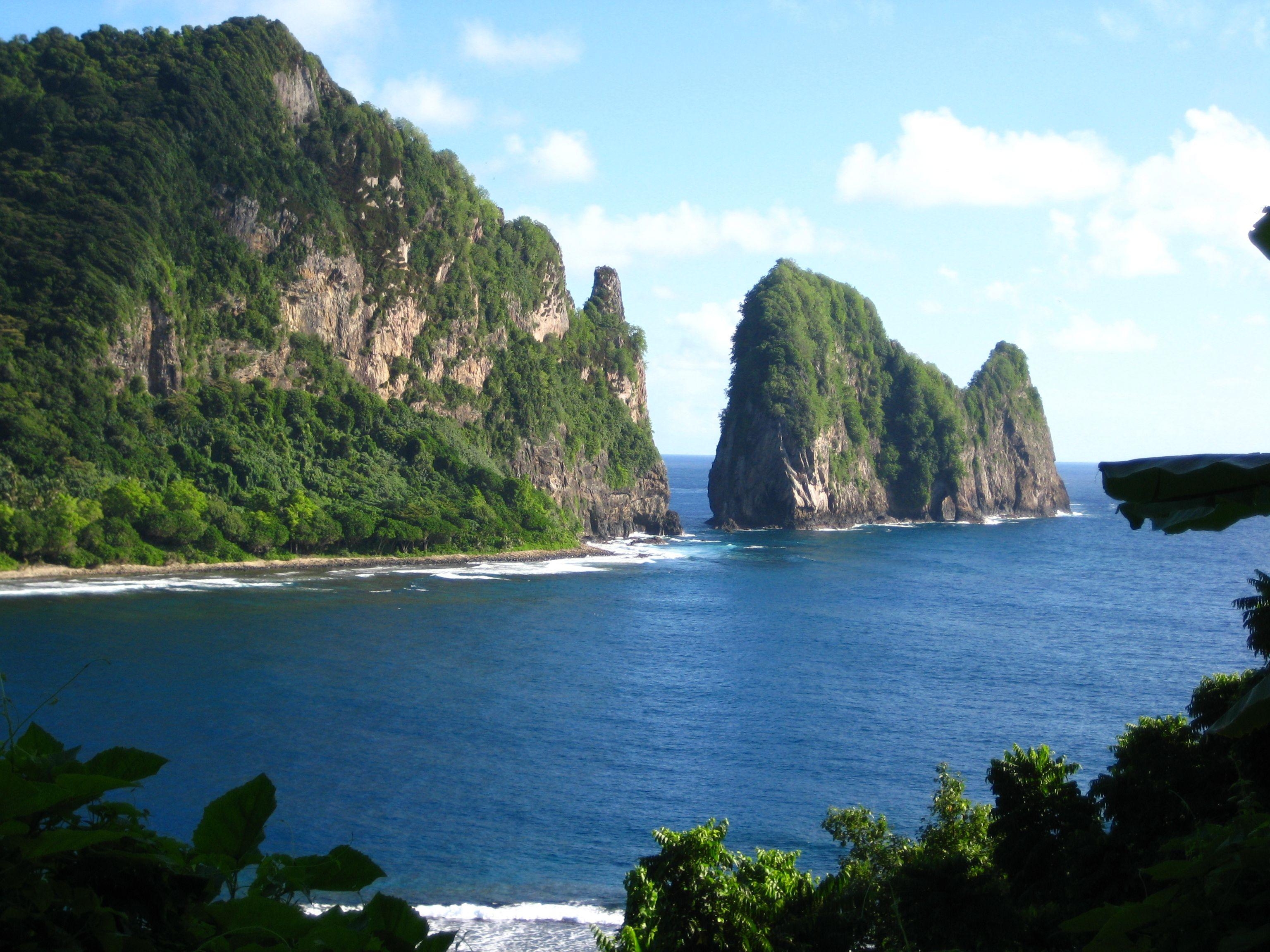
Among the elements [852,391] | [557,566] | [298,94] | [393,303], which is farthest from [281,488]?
[852,391]

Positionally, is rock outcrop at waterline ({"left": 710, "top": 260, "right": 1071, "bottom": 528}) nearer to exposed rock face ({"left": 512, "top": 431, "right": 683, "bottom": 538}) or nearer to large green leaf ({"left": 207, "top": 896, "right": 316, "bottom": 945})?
exposed rock face ({"left": 512, "top": 431, "right": 683, "bottom": 538})

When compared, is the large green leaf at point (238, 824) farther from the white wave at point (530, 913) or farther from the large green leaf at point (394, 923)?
the white wave at point (530, 913)

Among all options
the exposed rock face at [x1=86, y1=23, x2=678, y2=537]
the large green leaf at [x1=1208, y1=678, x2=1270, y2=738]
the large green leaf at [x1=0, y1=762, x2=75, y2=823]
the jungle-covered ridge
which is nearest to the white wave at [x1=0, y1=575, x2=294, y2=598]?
the jungle-covered ridge

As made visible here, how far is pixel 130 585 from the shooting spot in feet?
210

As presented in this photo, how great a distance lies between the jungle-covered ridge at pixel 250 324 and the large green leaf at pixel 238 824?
7189 centimetres

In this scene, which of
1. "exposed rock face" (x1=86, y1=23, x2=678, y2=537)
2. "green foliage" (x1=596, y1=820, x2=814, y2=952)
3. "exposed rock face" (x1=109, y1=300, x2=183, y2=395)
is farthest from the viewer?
"exposed rock face" (x1=86, y1=23, x2=678, y2=537)

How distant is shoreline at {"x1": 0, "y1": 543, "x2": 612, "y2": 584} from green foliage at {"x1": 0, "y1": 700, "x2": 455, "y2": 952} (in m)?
70.7

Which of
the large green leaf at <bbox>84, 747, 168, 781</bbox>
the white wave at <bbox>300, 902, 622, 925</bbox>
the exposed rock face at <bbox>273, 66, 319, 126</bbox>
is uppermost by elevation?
the exposed rock face at <bbox>273, 66, 319, 126</bbox>

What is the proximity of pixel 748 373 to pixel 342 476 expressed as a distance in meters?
59.1

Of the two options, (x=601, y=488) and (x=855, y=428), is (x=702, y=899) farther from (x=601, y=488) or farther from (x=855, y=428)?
(x=855, y=428)

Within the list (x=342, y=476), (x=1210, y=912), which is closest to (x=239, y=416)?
(x=342, y=476)

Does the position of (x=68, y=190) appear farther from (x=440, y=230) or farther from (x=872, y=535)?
(x=872, y=535)

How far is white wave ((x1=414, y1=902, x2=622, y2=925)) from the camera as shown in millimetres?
23453

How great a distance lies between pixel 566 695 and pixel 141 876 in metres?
43.2
